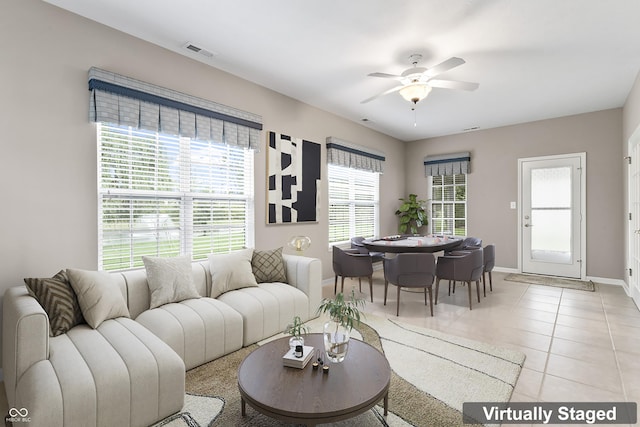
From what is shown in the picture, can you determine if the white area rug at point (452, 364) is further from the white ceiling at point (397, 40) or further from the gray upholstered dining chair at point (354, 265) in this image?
the white ceiling at point (397, 40)

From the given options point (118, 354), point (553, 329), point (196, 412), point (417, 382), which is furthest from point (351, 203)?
point (118, 354)

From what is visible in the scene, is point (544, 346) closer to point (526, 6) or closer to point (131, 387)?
point (526, 6)

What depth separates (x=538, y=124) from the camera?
18.6 feet

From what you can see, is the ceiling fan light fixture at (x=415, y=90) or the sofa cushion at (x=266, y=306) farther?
the ceiling fan light fixture at (x=415, y=90)

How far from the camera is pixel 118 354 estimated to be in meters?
1.80

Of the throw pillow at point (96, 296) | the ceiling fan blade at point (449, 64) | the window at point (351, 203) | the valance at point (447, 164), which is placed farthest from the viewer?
the valance at point (447, 164)

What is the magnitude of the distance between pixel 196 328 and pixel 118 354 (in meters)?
0.64

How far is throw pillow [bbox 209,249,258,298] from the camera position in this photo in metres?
3.06

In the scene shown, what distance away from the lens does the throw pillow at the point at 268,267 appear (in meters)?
3.46

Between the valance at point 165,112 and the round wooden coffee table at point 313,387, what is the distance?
2376 mm

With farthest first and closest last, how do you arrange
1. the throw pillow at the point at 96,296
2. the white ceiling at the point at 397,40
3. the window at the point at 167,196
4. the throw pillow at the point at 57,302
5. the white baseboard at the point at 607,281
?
Result: 1. the white baseboard at the point at 607,281
2. the window at the point at 167,196
3. the white ceiling at the point at 397,40
4. the throw pillow at the point at 96,296
5. the throw pillow at the point at 57,302

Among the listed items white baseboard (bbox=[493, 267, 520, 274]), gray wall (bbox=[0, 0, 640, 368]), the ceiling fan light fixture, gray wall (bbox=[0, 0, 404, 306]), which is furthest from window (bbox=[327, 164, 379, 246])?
gray wall (bbox=[0, 0, 404, 306])

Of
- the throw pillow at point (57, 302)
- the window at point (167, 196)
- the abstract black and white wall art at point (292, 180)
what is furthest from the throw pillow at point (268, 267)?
the throw pillow at point (57, 302)

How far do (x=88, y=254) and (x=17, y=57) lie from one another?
5.21 feet
